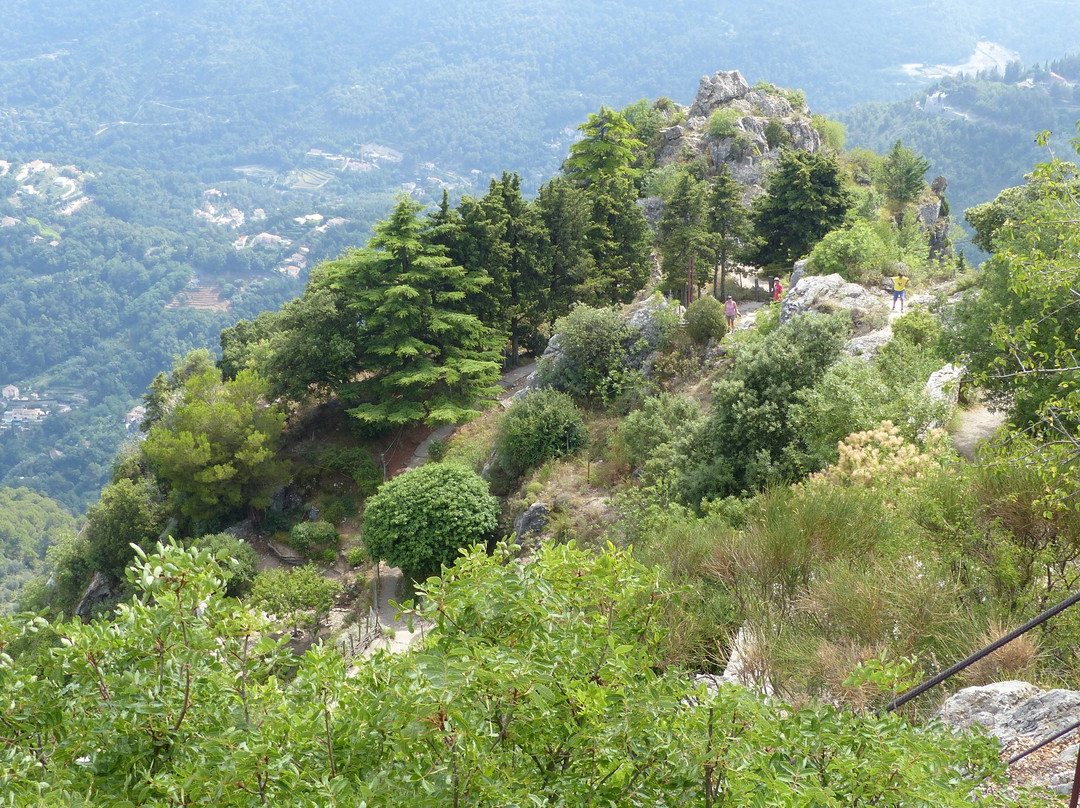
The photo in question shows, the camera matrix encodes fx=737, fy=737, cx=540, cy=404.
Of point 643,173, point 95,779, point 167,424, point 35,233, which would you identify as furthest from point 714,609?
point 35,233

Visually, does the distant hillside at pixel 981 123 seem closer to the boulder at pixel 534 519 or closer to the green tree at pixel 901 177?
the green tree at pixel 901 177

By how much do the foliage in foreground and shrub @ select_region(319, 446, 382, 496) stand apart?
20.3m

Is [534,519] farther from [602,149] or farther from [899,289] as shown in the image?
[602,149]

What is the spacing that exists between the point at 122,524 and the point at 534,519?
15432mm

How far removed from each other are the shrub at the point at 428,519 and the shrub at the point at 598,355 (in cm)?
445

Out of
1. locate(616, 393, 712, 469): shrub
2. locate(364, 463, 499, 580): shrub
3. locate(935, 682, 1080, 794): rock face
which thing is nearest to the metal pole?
locate(935, 682, 1080, 794): rock face

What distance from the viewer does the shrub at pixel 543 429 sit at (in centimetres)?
1844

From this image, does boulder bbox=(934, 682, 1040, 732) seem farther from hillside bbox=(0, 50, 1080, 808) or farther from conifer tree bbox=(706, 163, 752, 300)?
conifer tree bbox=(706, 163, 752, 300)

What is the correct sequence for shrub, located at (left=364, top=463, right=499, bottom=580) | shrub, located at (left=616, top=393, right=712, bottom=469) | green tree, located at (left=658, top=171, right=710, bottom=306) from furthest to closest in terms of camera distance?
green tree, located at (left=658, top=171, right=710, bottom=306), shrub, located at (left=364, top=463, right=499, bottom=580), shrub, located at (left=616, top=393, right=712, bottom=469)

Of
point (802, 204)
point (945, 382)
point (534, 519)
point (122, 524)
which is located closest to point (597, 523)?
point (534, 519)

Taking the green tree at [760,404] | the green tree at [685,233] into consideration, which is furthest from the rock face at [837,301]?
the green tree at [685,233]

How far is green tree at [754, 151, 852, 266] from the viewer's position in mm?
27330

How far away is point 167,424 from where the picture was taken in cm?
2452

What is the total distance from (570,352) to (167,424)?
45.9 feet
